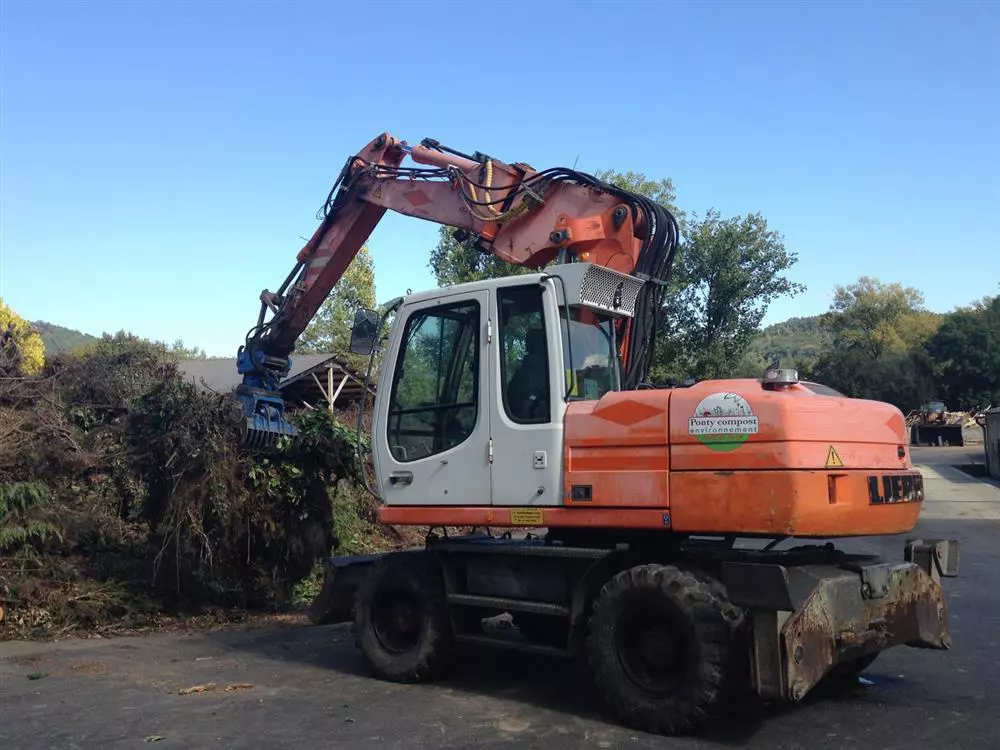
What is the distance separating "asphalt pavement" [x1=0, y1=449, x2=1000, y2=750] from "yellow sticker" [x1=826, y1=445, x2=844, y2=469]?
1.65 m

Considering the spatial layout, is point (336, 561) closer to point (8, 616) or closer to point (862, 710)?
point (8, 616)

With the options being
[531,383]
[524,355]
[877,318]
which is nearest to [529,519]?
[531,383]

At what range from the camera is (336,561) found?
7695 mm

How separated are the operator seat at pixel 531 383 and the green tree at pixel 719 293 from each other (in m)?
10.0

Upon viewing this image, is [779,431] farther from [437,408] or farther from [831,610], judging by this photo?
[437,408]

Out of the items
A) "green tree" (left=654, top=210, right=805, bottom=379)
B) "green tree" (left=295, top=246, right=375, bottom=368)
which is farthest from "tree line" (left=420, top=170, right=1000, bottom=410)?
"green tree" (left=295, top=246, right=375, bottom=368)

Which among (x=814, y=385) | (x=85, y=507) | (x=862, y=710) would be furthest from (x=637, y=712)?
(x=85, y=507)

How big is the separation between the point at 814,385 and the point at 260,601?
6.74 m

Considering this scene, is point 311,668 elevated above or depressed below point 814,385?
below

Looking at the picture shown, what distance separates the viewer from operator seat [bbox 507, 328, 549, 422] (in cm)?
625

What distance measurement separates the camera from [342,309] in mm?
39875

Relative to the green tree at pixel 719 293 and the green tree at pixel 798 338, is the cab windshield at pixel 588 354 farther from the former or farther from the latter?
the green tree at pixel 798 338

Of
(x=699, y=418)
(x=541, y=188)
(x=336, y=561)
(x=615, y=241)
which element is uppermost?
(x=541, y=188)

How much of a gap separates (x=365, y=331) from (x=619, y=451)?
2331 millimetres
